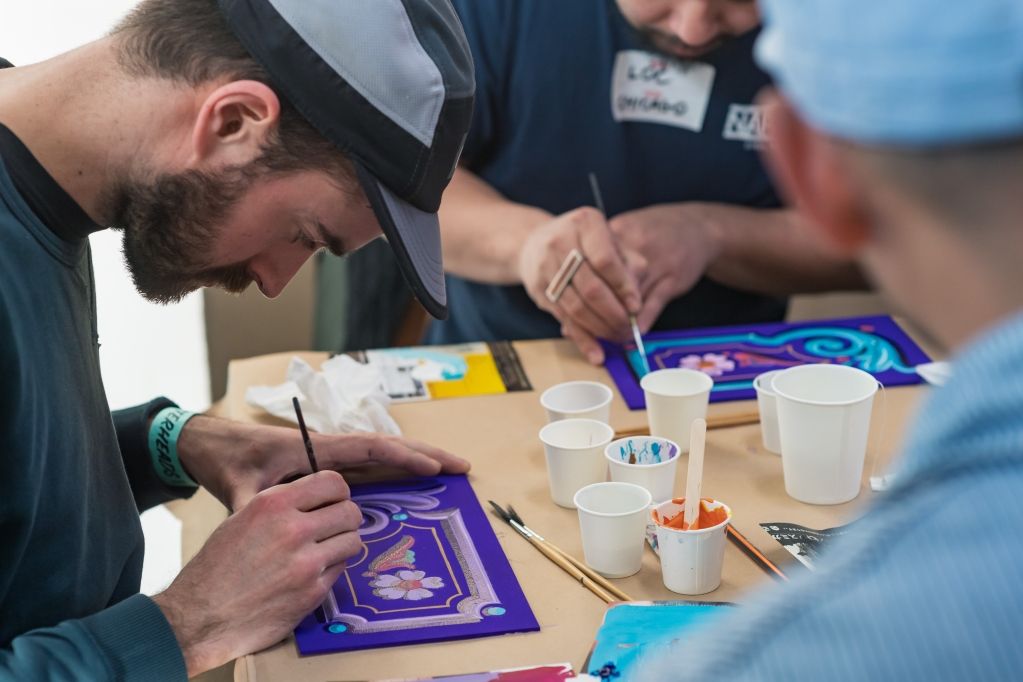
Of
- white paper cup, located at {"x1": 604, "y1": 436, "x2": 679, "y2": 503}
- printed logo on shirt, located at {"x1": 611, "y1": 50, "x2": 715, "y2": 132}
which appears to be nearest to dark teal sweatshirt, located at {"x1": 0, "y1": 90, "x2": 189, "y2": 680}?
white paper cup, located at {"x1": 604, "y1": 436, "x2": 679, "y2": 503}

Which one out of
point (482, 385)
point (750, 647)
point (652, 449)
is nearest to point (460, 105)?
point (652, 449)

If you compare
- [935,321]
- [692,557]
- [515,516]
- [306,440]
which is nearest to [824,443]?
[692,557]

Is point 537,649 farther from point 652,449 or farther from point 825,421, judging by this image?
point 825,421

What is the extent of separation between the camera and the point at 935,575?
0.47m

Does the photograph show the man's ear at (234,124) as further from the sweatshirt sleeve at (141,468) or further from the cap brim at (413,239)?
the sweatshirt sleeve at (141,468)

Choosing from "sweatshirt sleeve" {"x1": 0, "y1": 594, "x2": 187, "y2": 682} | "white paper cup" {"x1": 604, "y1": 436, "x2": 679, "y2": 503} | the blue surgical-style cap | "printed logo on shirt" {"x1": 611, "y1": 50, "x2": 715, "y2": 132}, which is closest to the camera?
the blue surgical-style cap

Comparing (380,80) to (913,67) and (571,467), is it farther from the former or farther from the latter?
(913,67)

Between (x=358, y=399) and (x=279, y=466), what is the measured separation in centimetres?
21

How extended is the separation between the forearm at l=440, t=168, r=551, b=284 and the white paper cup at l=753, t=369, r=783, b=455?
0.56 meters

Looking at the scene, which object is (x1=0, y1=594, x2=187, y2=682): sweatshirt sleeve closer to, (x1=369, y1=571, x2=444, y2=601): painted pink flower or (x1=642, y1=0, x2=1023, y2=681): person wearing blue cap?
(x1=369, y1=571, x2=444, y2=601): painted pink flower

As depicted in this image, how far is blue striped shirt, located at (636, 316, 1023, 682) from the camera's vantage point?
18.1 inches

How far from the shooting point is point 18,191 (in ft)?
3.72

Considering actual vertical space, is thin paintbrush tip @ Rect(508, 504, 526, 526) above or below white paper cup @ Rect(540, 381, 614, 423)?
below

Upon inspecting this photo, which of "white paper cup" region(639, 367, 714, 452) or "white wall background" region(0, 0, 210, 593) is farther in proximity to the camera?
"white wall background" region(0, 0, 210, 593)
